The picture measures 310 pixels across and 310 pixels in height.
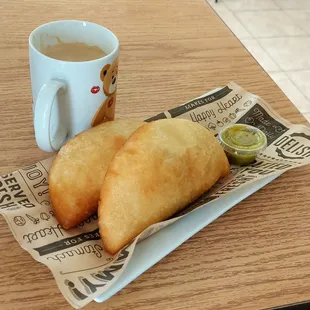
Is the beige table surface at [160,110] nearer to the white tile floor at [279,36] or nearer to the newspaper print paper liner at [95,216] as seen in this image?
the newspaper print paper liner at [95,216]

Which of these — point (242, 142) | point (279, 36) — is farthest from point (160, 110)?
point (279, 36)

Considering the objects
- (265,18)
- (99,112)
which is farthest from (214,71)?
(265,18)

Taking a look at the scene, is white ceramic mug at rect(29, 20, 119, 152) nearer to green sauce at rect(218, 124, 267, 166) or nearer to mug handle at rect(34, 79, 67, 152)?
mug handle at rect(34, 79, 67, 152)

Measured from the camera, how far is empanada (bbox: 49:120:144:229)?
0.44m

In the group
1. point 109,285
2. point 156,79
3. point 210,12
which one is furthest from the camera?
point 210,12

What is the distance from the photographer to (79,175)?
1.46 ft

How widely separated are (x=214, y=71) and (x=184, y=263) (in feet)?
1.09

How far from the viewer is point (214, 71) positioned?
695mm

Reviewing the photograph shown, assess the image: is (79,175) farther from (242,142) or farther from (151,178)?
(242,142)

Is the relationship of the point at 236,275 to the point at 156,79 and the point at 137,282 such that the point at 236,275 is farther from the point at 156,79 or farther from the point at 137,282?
the point at 156,79

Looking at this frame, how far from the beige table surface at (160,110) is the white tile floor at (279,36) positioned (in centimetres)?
93

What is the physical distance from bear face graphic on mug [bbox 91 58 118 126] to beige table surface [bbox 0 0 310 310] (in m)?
0.07

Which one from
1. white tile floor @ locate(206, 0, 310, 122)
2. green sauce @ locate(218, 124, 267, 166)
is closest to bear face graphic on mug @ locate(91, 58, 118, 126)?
green sauce @ locate(218, 124, 267, 166)

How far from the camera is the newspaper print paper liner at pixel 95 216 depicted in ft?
1.29
